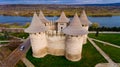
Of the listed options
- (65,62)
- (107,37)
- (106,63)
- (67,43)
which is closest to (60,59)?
(65,62)

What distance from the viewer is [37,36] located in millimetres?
25156

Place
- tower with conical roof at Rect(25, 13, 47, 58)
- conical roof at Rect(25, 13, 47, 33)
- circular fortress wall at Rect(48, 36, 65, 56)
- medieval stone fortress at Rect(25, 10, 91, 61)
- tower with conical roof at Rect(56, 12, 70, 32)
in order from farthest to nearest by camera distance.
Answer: tower with conical roof at Rect(56, 12, 70, 32) < circular fortress wall at Rect(48, 36, 65, 56) < tower with conical roof at Rect(25, 13, 47, 58) < conical roof at Rect(25, 13, 47, 33) < medieval stone fortress at Rect(25, 10, 91, 61)

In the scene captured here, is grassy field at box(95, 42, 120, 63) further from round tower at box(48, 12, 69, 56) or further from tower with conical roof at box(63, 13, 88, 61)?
round tower at box(48, 12, 69, 56)

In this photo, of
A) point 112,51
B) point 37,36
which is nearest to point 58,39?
point 37,36

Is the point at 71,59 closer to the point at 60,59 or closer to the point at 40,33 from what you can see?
the point at 60,59

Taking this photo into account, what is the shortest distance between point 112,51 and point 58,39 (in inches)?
407

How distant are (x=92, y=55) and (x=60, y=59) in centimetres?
551

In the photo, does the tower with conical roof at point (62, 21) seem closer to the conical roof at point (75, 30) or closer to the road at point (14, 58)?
the conical roof at point (75, 30)

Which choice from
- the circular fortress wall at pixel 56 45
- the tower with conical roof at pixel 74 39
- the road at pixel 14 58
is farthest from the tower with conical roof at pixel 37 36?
the tower with conical roof at pixel 74 39

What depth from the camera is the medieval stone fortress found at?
24.4 m

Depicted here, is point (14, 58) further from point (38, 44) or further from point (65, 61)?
point (65, 61)

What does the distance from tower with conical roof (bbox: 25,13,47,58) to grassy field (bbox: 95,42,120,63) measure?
1125 centimetres

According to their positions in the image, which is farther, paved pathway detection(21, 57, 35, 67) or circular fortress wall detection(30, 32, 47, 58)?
circular fortress wall detection(30, 32, 47, 58)

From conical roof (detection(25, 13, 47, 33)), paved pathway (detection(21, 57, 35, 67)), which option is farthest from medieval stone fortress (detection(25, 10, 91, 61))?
paved pathway (detection(21, 57, 35, 67))
